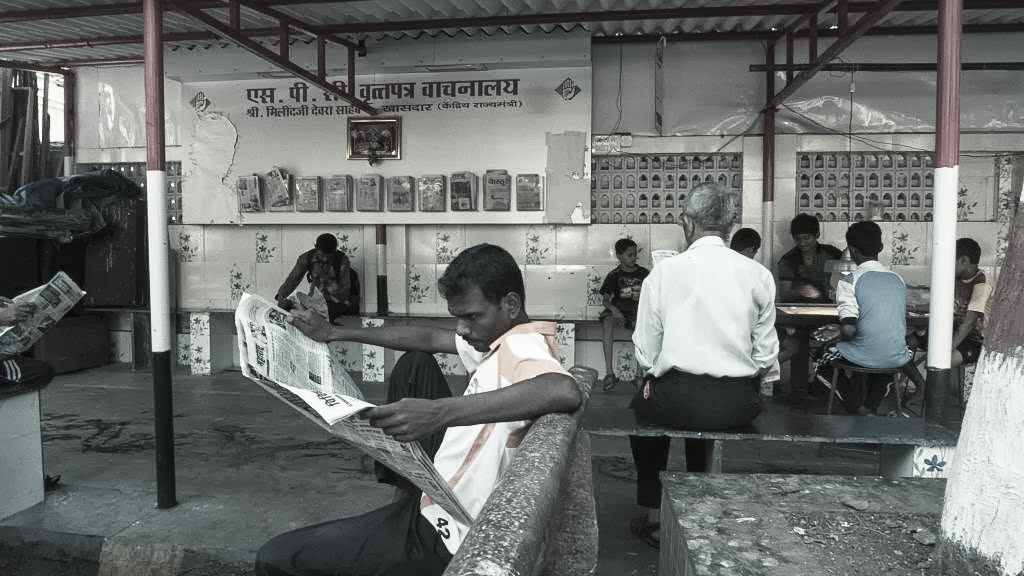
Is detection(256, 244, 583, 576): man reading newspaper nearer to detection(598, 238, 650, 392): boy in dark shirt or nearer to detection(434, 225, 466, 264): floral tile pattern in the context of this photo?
detection(598, 238, 650, 392): boy in dark shirt

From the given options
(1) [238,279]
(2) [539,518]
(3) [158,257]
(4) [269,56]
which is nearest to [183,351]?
(1) [238,279]

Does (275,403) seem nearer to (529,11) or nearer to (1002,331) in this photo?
(529,11)

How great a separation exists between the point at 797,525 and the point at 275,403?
17.6ft

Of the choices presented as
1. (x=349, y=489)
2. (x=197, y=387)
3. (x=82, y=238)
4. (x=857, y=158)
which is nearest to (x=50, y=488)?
(x=349, y=489)

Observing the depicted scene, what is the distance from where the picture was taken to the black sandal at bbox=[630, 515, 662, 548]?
11.4ft

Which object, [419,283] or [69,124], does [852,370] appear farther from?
[69,124]

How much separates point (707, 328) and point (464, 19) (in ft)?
13.9

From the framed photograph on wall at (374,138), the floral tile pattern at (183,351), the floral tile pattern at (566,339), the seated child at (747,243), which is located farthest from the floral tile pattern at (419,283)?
the seated child at (747,243)

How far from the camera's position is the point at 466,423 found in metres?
1.67

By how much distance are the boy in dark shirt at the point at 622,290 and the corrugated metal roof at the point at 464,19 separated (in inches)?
79.2

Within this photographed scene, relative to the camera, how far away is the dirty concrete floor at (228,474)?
3.59 meters

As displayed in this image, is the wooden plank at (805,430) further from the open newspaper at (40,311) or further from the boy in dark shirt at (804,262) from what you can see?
the boy in dark shirt at (804,262)

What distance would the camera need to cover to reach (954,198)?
3412 millimetres

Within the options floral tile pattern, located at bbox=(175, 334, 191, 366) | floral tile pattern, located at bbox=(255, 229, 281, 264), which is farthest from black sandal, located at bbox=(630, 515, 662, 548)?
floral tile pattern, located at bbox=(175, 334, 191, 366)
